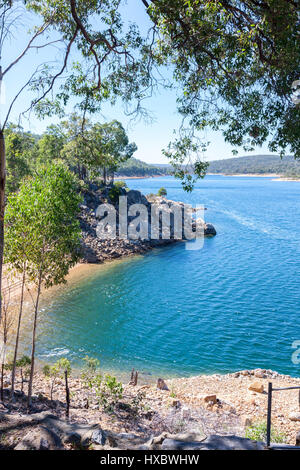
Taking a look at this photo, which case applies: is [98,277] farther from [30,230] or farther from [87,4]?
[87,4]

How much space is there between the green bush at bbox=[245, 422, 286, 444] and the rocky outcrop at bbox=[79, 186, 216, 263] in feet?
85.1

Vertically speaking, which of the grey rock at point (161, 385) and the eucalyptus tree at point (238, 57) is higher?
the eucalyptus tree at point (238, 57)

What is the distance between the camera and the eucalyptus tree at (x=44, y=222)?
1062 centimetres

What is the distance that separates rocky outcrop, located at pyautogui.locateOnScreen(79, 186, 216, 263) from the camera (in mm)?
35156

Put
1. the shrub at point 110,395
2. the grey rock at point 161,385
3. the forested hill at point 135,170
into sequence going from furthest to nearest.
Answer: the forested hill at point 135,170 → the grey rock at point 161,385 → the shrub at point 110,395

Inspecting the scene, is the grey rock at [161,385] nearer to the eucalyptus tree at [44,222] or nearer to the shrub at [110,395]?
the shrub at [110,395]

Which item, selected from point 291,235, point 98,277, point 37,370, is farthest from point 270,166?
point 37,370

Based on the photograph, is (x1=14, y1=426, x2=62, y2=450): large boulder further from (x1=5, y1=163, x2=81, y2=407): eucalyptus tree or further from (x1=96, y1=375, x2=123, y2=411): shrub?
(x1=96, y1=375, x2=123, y2=411): shrub

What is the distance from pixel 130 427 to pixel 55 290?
58.0 feet

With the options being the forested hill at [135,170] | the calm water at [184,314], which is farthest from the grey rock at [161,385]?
the forested hill at [135,170]

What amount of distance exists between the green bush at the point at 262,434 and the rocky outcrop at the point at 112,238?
25.9 metres
